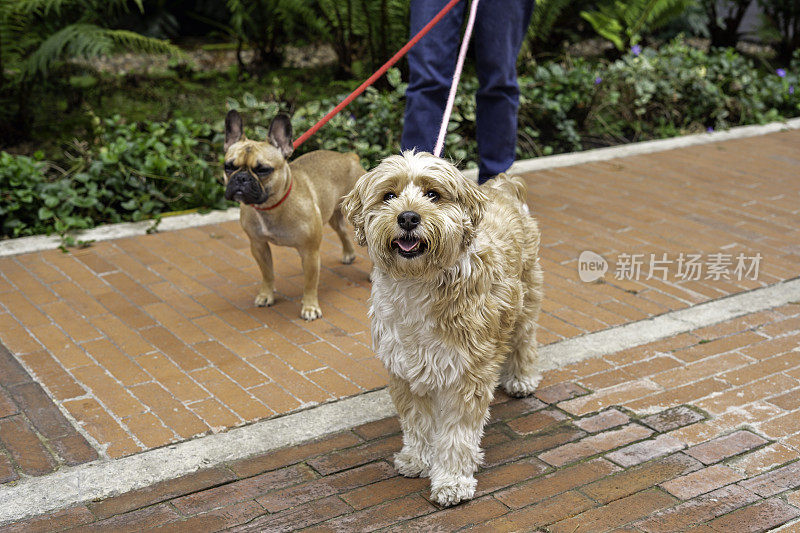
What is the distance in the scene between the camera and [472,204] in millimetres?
3236

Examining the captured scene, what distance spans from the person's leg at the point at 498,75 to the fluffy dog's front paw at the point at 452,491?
3.16m

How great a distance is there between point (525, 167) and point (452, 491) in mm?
5433

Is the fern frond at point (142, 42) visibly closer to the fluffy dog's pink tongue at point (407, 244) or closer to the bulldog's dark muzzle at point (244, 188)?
the bulldog's dark muzzle at point (244, 188)

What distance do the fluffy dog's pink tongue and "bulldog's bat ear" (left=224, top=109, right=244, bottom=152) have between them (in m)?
2.30

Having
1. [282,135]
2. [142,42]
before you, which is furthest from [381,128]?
[282,135]

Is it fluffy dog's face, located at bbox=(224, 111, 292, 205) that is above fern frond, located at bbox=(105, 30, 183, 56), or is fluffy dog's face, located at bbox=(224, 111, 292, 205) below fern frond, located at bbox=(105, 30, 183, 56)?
below

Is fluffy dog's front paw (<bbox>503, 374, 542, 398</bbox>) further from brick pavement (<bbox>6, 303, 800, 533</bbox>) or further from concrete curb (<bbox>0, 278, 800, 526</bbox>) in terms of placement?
concrete curb (<bbox>0, 278, 800, 526</bbox>)

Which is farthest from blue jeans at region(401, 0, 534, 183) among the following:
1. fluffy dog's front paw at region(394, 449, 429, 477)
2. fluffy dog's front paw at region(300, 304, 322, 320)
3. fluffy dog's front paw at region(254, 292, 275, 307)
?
fluffy dog's front paw at region(394, 449, 429, 477)

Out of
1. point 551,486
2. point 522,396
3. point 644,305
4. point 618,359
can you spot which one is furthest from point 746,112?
point 551,486

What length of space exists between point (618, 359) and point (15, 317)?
359 cm

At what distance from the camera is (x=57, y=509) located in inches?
134

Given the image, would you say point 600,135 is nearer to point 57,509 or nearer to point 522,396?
point 522,396

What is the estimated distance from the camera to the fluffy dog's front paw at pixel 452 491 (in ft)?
11.2

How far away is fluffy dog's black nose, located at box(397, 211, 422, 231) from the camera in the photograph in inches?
121
